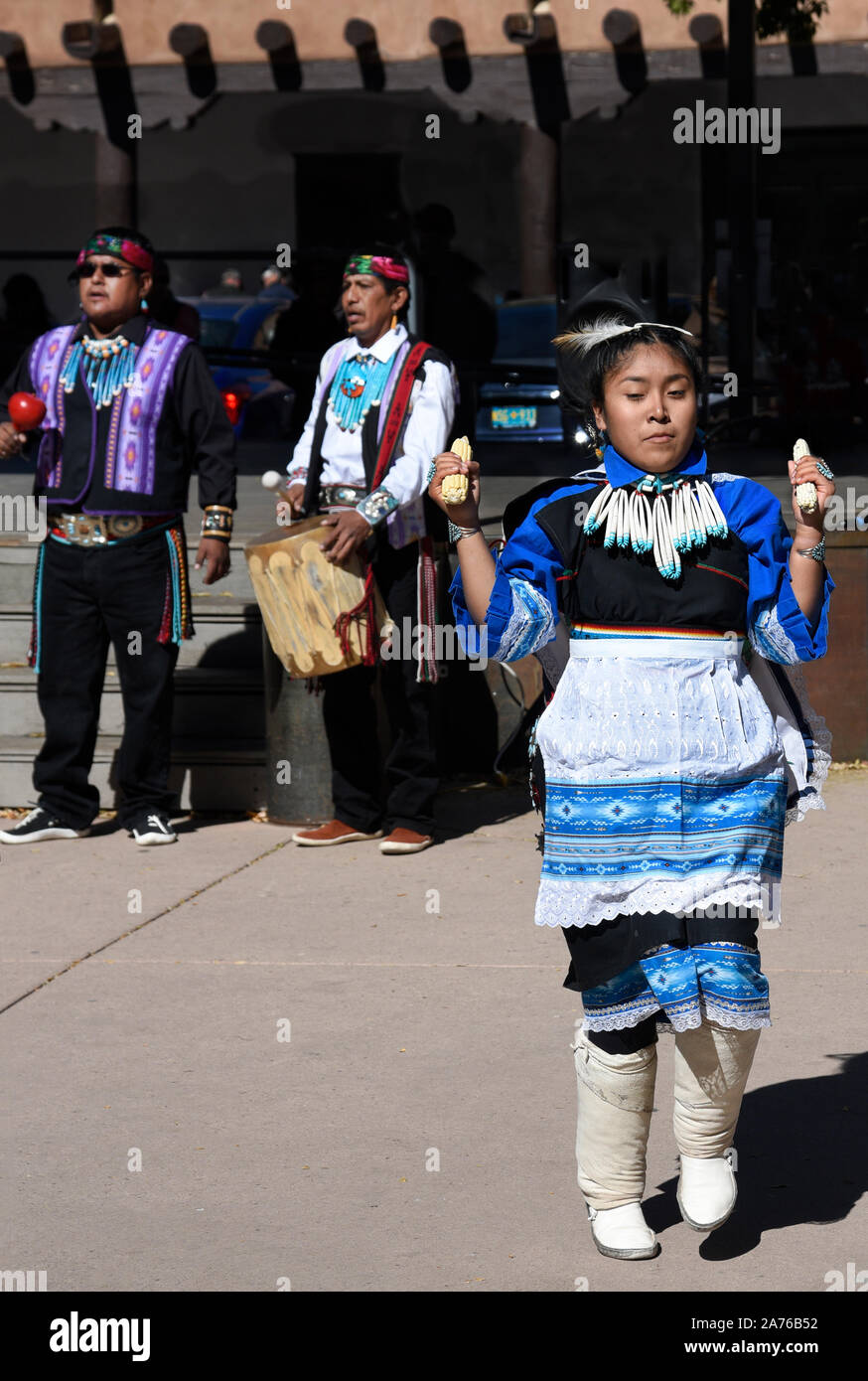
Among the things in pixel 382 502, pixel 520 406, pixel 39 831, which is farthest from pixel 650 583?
pixel 520 406

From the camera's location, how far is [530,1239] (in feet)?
12.2

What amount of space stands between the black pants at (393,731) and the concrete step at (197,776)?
1.77 feet

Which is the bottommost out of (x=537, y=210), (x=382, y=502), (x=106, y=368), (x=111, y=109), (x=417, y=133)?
(x=382, y=502)

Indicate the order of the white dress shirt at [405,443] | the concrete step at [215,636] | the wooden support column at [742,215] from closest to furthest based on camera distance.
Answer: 1. the white dress shirt at [405,443]
2. the concrete step at [215,636]
3. the wooden support column at [742,215]

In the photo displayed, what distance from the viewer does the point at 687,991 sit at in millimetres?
3562

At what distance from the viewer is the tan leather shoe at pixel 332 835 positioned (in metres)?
7.02

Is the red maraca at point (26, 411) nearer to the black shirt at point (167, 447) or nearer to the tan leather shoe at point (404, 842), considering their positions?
the black shirt at point (167, 447)

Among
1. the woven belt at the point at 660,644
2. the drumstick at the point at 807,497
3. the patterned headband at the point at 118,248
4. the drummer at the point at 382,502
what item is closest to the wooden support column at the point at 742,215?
the drummer at the point at 382,502

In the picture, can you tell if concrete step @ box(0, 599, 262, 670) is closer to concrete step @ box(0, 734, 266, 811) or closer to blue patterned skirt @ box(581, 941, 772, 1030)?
concrete step @ box(0, 734, 266, 811)

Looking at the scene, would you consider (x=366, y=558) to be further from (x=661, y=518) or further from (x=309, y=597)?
(x=661, y=518)

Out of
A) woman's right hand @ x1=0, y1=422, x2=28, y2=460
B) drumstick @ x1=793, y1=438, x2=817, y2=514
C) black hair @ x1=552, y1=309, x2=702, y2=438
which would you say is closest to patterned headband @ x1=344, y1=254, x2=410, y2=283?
woman's right hand @ x1=0, y1=422, x2=28, y2=460

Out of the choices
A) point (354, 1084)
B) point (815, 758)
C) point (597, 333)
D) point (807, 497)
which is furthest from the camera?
point (354, 1084)

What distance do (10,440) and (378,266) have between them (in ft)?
4.68

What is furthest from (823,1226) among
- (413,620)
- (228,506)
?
(228,506)
